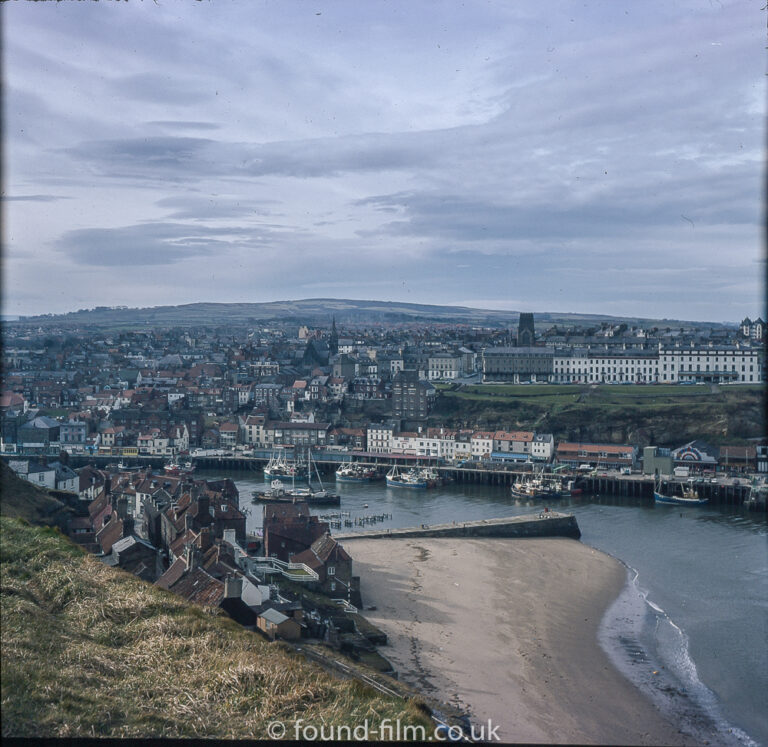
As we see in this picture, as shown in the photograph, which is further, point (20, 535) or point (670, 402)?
point (670, 402)

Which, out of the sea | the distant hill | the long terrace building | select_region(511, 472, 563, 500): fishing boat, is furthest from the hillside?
the distant hill

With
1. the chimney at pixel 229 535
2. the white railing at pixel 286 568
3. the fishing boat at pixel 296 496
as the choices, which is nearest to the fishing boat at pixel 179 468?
the fishing boat at pixel 296 496

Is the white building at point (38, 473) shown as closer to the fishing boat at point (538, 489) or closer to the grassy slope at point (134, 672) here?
the grassy slope at point (134, 672)

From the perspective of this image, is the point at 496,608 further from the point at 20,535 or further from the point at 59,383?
the point at 59,383

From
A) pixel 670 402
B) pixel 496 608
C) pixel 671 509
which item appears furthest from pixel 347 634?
pixel 670 402

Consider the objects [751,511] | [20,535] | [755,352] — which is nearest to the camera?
[20,535]

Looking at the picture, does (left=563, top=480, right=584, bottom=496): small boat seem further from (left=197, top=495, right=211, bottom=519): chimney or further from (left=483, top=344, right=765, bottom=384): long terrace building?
(left=483, top=344, right=765, bottom=384): long terrace building

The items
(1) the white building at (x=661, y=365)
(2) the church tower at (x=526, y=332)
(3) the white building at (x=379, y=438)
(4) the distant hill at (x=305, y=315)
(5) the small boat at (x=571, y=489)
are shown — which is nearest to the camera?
(5) the small boat at (x=571, y=489)

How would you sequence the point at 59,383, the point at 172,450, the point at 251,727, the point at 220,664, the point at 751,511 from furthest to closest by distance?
1. the point at 59,383
2. the point at 172,450
3. the point at 751,511
4. the point at 220,664
5. the point at 251,727
